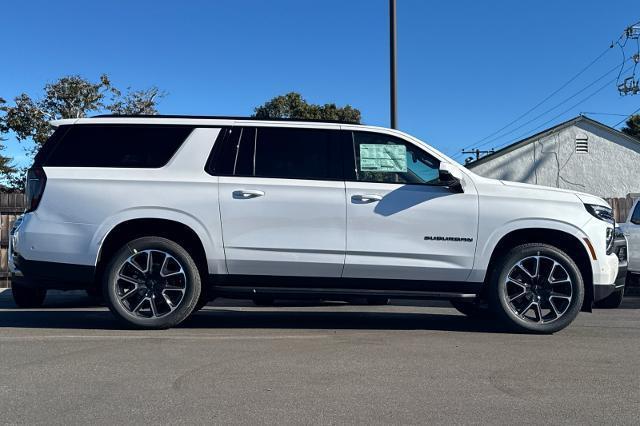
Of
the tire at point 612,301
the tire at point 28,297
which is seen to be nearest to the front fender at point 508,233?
the tire at point 612,301

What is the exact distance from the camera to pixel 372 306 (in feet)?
28.8

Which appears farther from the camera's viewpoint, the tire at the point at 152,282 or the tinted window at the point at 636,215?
the tinted window at the point at 636,215

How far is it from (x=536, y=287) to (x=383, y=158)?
204cm

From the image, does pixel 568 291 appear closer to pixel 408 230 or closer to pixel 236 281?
pixel 408 230

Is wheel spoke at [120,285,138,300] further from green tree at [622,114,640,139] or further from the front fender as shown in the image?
green tree at [622,114,640,139]

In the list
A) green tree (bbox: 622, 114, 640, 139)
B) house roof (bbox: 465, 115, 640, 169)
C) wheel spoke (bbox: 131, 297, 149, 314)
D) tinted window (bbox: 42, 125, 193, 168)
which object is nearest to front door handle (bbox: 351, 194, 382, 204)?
tinted window (bbox: 42, 125, 193, 168)

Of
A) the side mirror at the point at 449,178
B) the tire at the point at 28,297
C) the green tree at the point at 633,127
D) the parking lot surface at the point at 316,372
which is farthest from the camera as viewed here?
the green tree at the point at 633,127

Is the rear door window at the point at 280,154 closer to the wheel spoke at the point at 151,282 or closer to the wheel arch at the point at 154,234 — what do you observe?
the wheel arch at the point at 154,234

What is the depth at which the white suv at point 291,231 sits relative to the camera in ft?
19.8

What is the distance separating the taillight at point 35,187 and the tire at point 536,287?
15.2 feet

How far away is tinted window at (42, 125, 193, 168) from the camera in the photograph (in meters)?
6.20

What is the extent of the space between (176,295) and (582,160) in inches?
885

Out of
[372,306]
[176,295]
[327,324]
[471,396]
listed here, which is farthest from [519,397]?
[372,306]

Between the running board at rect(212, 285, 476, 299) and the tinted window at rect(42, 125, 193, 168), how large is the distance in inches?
60.9
